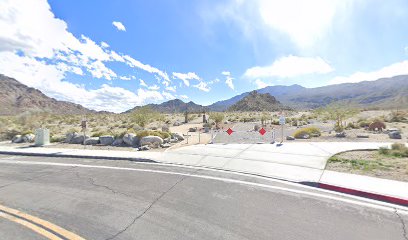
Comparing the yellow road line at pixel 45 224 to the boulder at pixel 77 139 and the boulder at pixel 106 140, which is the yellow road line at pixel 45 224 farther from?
the boulder at pixel 77 139

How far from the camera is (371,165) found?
9562 millimetres

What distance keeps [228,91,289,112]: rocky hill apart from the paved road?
124m

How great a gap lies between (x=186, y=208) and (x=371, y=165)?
7287 mm

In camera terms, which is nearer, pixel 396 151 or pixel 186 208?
pixel 186 208

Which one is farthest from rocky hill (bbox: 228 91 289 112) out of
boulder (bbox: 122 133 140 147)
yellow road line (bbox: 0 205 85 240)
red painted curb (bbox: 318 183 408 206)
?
yellow road line (bbox: 0 205 85 240)

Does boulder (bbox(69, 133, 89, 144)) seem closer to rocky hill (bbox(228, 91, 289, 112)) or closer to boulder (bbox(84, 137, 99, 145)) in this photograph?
boulder (bbox(84, 137, 99, 145))

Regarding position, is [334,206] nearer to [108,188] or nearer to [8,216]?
[108,188]

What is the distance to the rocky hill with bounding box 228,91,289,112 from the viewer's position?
135750 mm

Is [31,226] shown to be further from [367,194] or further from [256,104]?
[256,104]

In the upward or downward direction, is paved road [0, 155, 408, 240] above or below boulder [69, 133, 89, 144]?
below

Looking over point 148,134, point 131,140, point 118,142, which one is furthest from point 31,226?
point 118,142

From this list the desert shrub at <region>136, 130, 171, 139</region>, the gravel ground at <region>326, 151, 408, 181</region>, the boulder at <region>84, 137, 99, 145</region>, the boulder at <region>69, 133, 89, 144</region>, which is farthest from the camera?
the boulder at <region>69, 133, 89, 144</region>

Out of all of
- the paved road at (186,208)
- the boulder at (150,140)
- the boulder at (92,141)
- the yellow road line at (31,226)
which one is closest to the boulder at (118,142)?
the boulder at (92,141)

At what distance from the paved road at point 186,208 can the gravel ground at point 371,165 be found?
8.82ft
